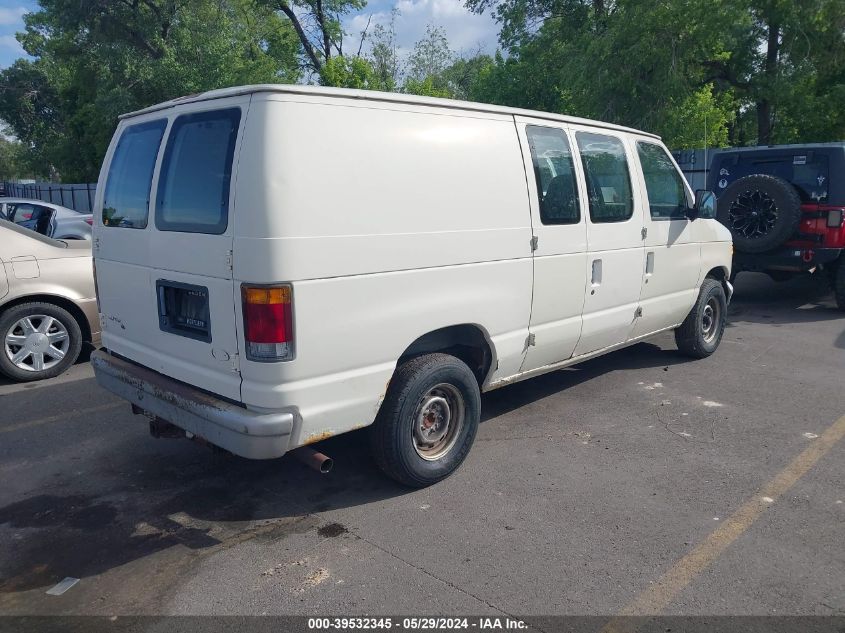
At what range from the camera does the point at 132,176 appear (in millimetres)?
4109

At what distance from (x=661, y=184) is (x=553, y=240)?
1.82 meters

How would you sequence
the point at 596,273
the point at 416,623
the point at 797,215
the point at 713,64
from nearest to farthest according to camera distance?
the point at 416,623
the point at 596,273
the point at 797,215
the point at 713,64

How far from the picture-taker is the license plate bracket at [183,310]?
3.52 meters

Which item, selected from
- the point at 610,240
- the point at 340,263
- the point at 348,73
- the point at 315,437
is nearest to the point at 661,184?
the point at 610,240

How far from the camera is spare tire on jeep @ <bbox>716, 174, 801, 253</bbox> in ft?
27.7

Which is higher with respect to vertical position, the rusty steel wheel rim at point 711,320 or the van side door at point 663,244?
the van side door at point 663,244

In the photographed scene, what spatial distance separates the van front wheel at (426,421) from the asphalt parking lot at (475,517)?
173mm

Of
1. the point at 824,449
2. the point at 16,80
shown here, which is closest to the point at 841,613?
the point at 824,449

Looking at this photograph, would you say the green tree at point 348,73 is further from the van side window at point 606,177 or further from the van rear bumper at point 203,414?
the van rear bumper at point 203,414

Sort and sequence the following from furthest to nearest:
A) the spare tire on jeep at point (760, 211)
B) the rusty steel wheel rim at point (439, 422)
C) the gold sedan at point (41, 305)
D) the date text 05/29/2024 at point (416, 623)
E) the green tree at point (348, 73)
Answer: the green tree at point (348, 73)
the spare tire on jeep at point (760, 211)
the gold sedan at point (41, 305)
the rusty steel wheel rim at point (439, 422)
the date text 05/29/2024 at point (416, 623)

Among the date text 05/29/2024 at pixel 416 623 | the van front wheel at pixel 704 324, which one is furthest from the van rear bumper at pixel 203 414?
the van front wheel at pixel 704 324

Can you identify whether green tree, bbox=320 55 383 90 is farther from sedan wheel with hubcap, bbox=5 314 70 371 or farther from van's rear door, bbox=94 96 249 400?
van's rear door, bbox=94 96 249 400

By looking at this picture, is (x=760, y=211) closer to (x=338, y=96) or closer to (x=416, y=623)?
(x=338, y=96)

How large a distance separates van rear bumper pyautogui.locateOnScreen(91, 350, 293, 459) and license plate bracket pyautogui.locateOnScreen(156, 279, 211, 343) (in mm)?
312
